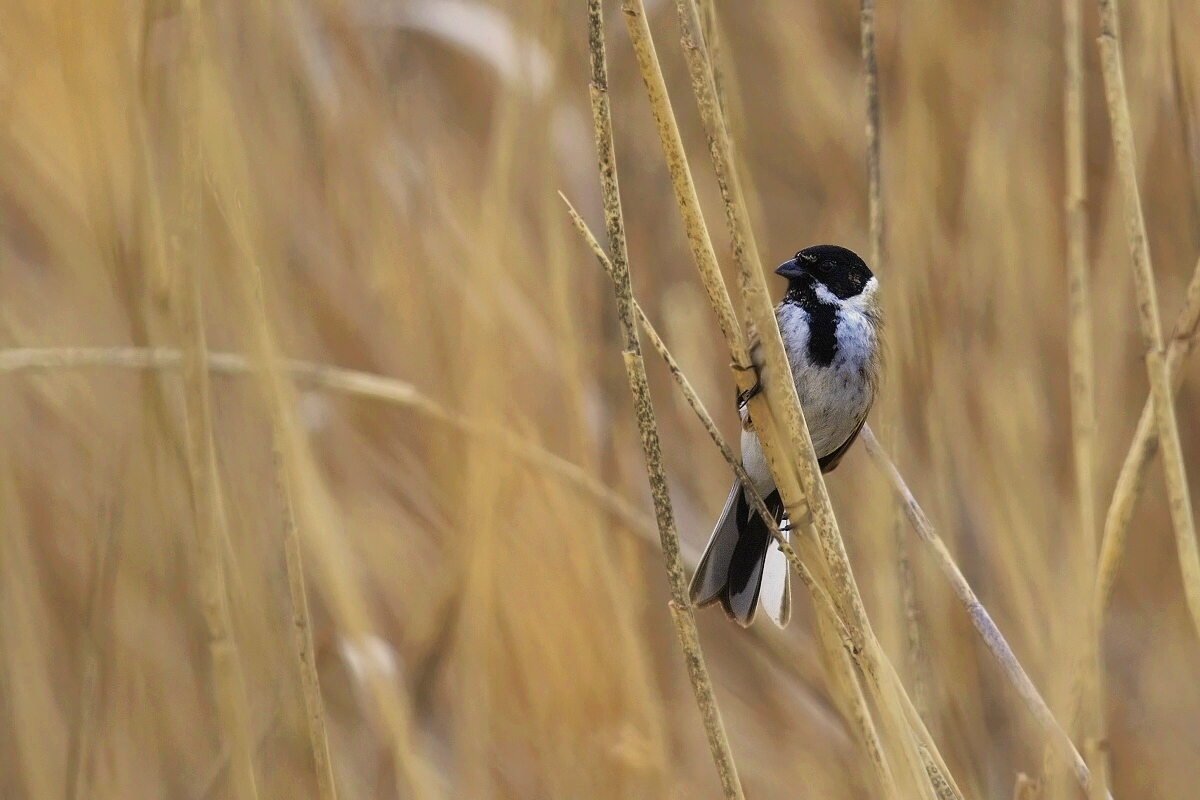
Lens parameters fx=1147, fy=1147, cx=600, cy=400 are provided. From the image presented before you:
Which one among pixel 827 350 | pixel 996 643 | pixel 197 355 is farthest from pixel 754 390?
pixel 827 350

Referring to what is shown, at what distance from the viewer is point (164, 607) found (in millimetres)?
1716

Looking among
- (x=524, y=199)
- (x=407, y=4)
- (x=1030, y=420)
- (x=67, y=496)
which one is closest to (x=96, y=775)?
(x=67, y=496)

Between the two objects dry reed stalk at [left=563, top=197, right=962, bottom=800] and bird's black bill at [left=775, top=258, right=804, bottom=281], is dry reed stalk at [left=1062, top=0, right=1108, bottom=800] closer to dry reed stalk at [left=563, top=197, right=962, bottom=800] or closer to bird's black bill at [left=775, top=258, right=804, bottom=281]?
dry reed stalk at [left=563, top=197, right=962, bottom=800]

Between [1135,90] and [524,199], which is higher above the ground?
[524,199]

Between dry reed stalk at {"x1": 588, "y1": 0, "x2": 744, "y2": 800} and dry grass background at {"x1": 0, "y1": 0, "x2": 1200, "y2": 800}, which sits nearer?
dry reed stalk at {"x1": 588, "y1": 0, "x2": 744, "y2": 800}

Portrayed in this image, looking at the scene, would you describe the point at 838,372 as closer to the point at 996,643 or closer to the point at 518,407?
the point at 518,407

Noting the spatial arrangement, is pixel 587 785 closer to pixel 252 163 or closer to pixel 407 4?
pixel 252 163

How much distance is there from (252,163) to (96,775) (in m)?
0.83

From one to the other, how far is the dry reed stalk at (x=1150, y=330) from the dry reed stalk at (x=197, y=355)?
80 centimetres

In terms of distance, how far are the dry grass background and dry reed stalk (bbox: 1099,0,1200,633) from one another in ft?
0.61

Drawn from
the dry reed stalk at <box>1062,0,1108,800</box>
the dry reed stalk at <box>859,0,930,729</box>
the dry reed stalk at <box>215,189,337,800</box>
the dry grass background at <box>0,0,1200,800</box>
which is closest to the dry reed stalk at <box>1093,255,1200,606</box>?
the dry reed stalk at <box>1062,0,1108,800</box>

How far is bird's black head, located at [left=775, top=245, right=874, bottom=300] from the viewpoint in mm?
1626

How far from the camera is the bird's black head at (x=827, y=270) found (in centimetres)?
163

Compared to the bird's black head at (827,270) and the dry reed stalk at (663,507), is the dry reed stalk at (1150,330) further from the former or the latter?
the bird's black head at (827,270)
